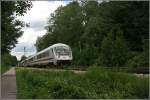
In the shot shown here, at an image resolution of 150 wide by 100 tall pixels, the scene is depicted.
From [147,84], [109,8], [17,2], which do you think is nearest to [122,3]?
[109,8]

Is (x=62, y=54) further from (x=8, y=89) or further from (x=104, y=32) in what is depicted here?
(x=8, y=89)

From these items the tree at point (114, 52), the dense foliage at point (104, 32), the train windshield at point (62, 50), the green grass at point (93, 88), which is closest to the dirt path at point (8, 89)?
the green grass at point (93, 88)

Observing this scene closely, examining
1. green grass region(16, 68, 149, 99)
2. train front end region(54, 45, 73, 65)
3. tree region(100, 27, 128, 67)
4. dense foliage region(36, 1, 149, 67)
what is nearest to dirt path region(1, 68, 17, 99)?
green grass region(16, 68, 149, 99)

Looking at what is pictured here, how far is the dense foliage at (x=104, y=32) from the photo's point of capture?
155 ft

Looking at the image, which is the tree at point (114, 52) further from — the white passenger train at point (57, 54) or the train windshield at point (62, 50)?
the train windshield at point (62, 50)

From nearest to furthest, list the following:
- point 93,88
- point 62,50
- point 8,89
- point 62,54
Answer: point 8,89 < point 93,88 < point 62,54 < point 62,50

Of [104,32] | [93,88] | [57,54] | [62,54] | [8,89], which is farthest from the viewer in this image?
[104,32]

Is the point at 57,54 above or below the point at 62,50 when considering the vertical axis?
below

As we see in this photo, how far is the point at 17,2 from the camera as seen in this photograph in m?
23.7

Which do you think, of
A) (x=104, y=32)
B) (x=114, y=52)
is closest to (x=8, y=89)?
(x=114, y=52)

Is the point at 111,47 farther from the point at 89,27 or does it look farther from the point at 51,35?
the point at 89,27

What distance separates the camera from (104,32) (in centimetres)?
6438

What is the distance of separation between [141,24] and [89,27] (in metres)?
12.8

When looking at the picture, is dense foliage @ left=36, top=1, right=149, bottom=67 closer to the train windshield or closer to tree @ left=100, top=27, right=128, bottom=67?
tree @ left=100, top=27, right=128, bottom=67
